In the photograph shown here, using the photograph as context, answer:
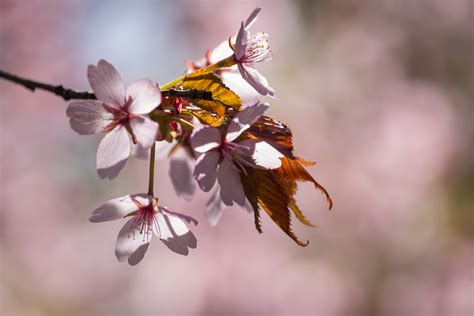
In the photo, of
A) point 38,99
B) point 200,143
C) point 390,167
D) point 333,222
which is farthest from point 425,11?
point 200,143

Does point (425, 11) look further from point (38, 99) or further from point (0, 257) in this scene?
point (0, 257)

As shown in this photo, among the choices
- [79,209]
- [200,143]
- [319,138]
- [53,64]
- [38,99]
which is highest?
[53,64]

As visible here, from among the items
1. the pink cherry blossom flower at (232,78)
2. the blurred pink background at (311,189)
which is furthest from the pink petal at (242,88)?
the blurred pink background at (311,189)

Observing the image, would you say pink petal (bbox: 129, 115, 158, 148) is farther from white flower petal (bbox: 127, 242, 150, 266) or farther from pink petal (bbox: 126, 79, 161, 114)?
white flower petal (bbox: 127, 242, 150, 266)

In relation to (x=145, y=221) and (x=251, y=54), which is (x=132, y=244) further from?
(x=251, y=54)

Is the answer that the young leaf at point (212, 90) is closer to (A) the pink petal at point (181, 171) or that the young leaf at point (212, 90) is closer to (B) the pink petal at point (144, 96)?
(B) the pink petal at point (144, 96)
